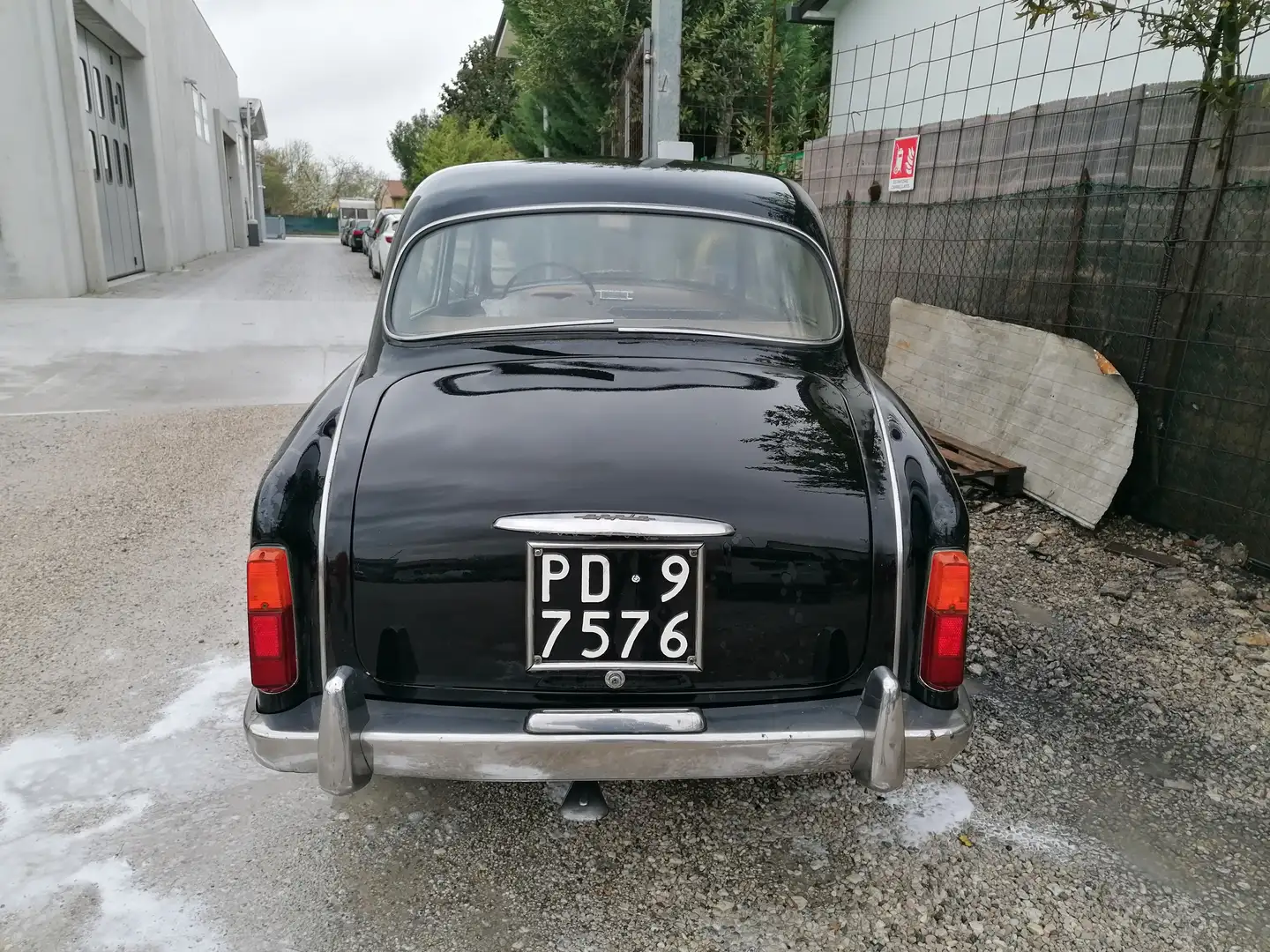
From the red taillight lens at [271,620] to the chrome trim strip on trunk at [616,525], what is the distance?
0.56 metres

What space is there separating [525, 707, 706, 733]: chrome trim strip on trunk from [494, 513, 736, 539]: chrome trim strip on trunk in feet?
1.50

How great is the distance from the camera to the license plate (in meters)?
2.20

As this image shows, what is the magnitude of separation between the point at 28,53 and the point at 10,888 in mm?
15734

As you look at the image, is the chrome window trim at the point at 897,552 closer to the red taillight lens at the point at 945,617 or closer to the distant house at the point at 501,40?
the red taillight lens at the point at 945,617

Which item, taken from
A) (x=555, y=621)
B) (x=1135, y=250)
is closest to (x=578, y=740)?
(x=555, y=621)

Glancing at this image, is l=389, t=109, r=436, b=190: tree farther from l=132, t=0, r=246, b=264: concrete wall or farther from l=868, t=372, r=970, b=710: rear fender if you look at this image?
l=868, t=372, r=970, b=710: rear fender

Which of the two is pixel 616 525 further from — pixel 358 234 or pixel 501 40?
pixel 501 40

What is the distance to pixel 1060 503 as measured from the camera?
→ 17.2 feet

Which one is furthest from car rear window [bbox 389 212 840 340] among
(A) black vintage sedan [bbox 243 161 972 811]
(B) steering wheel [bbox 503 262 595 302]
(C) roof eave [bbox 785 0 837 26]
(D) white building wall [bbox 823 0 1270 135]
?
(C) roof eave [bbox 785 0 837 26]

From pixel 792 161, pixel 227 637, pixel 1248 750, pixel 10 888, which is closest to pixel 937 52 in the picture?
pixel 792 161

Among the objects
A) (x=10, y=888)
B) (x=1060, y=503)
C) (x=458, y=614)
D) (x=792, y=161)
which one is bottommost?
(x=10, y=888)

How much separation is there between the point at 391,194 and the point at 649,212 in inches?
3778

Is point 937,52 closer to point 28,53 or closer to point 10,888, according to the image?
point 10,888

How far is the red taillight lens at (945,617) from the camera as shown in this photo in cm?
233
